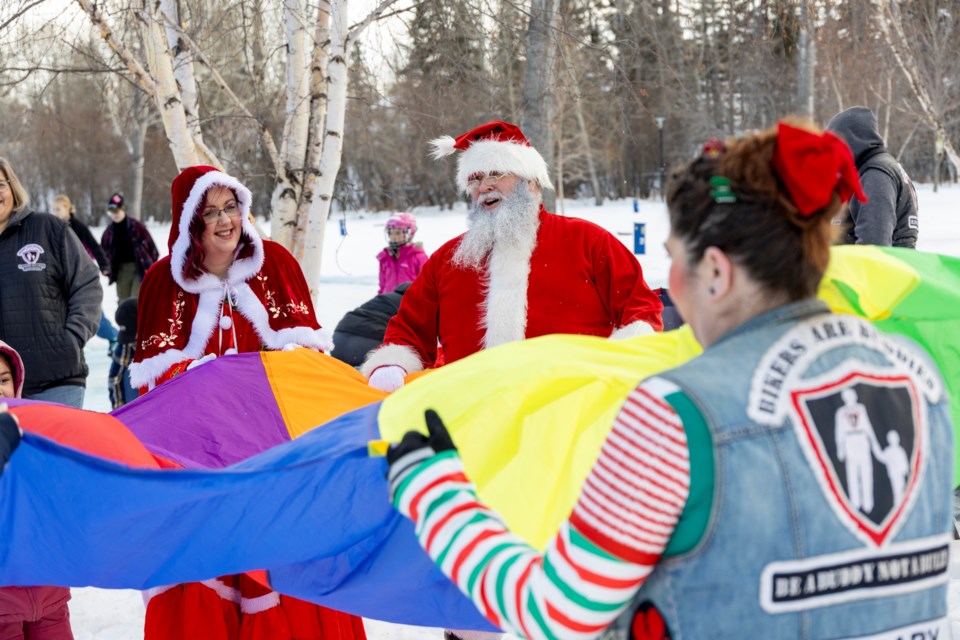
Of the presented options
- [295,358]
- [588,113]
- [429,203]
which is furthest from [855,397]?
[429,203]

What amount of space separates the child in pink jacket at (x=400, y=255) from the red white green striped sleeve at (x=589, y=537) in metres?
7.92

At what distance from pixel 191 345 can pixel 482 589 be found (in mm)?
2852

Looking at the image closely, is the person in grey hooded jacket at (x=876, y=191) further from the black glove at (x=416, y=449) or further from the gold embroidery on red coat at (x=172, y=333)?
the black glove at (x=416, y=449)

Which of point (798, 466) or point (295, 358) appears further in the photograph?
point (295, 358)

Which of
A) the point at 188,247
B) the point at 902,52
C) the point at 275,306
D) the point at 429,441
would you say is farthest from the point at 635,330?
the point at 902,52

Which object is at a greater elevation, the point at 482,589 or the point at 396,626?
the point at 482,589

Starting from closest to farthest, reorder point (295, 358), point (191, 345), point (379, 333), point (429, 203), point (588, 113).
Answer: point (295, 358) < point (191, 345) < point (379, 333) < point (588, 113) < point (429, 203)

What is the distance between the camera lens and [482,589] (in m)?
1.50

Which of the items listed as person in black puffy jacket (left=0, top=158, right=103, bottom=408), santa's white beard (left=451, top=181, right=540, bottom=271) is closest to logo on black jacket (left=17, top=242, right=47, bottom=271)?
person in black puffy jacket (left=0, top=158, right=103, bottom=408)

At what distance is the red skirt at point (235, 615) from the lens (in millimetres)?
3297

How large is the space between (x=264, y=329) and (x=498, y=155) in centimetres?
126

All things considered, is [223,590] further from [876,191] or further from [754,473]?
[876,191]

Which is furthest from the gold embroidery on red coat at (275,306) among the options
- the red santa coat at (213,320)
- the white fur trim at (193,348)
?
the white fur trim at (193,348)

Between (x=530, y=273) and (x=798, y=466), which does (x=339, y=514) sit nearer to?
(x=798, y=466)
